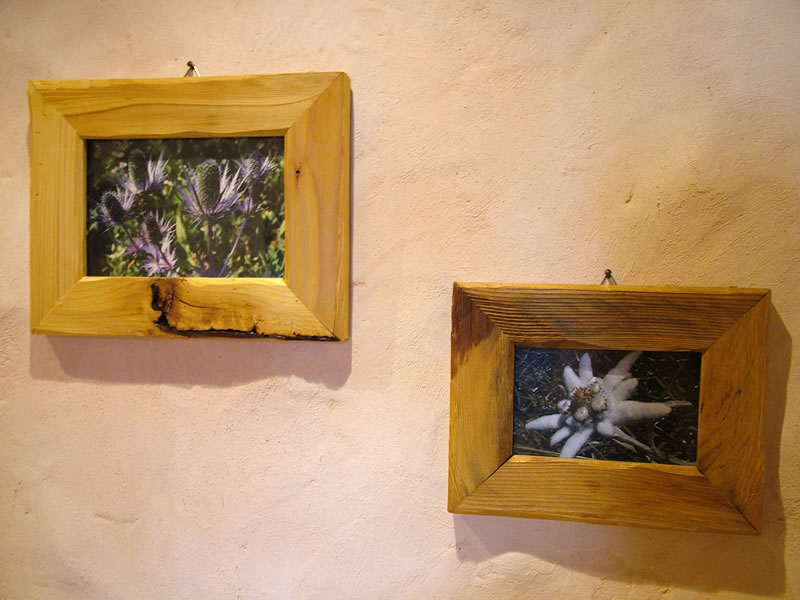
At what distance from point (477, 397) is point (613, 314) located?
0.61 feet

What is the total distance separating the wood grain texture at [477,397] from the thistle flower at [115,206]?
44cm

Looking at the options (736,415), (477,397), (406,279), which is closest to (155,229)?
(406,279)

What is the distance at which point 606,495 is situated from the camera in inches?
22.5

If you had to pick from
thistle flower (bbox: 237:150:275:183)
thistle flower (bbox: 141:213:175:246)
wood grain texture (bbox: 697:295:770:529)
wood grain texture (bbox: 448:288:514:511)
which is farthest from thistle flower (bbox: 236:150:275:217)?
wood grain texture (bbox: 697:295:770:529)

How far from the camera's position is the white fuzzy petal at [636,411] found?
1.85 ft

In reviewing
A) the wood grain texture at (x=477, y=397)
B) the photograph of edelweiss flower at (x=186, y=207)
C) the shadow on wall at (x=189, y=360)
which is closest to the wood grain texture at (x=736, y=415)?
the wood grain texture at (x=477, y=397)

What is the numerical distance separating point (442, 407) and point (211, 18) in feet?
1.94

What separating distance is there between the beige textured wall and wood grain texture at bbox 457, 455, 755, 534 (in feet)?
0.15

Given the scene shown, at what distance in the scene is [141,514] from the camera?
0.66 m

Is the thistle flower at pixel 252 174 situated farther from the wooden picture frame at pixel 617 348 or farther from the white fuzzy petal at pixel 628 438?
the white fuzzy petal at pixel 628 438

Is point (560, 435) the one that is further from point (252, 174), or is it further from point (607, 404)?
point (252, 174)

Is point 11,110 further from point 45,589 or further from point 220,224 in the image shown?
point 45,589

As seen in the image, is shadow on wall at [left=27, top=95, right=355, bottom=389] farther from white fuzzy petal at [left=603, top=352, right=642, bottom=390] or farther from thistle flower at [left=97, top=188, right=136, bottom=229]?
white fuzzy petal at [left=603, top=352, right=642, bottom=390]

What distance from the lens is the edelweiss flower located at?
57 centimetres
